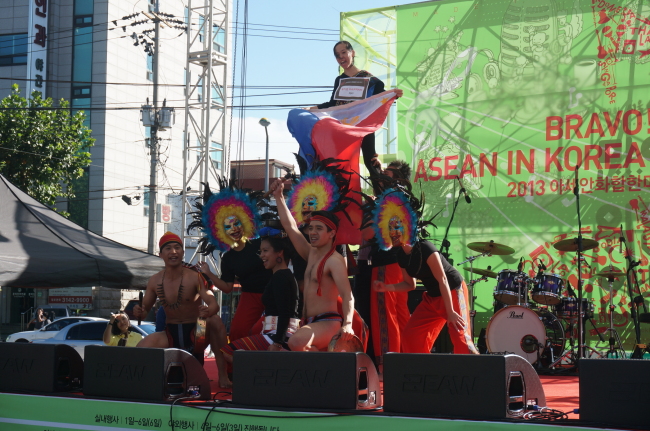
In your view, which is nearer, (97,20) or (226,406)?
(226,406)

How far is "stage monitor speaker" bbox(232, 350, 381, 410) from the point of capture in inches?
160

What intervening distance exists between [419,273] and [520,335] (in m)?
3.01

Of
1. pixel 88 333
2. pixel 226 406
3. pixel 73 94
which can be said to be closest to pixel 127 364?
pixel 226 406

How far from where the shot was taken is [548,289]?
8.30 metres

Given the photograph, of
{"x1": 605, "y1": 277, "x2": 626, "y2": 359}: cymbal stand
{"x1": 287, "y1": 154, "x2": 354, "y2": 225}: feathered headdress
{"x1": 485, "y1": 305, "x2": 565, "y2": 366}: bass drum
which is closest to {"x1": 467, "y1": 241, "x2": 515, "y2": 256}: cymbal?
{"x1": 485, "y1": 305, "x2": 565, "y2": 366}: bass drum

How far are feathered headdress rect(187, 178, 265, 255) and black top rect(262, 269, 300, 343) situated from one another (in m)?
0.81

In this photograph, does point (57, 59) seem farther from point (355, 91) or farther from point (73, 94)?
point (355, 91)

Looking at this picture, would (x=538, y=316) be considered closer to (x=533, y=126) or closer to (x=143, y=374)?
(x=533, y=126)

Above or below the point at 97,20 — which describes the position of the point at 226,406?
below

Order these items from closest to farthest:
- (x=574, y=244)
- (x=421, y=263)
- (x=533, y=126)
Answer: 1. (x=421, y=263)
2. (x=574, y=244)
3. (x=533, y=126)

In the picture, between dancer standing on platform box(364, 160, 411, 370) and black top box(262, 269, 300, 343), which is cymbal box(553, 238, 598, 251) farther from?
black top box(262, 269, 300, 343)

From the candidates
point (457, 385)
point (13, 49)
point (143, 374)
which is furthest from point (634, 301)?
point (13, 49)

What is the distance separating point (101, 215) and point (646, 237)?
20499 millimetres

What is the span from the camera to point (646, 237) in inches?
385
